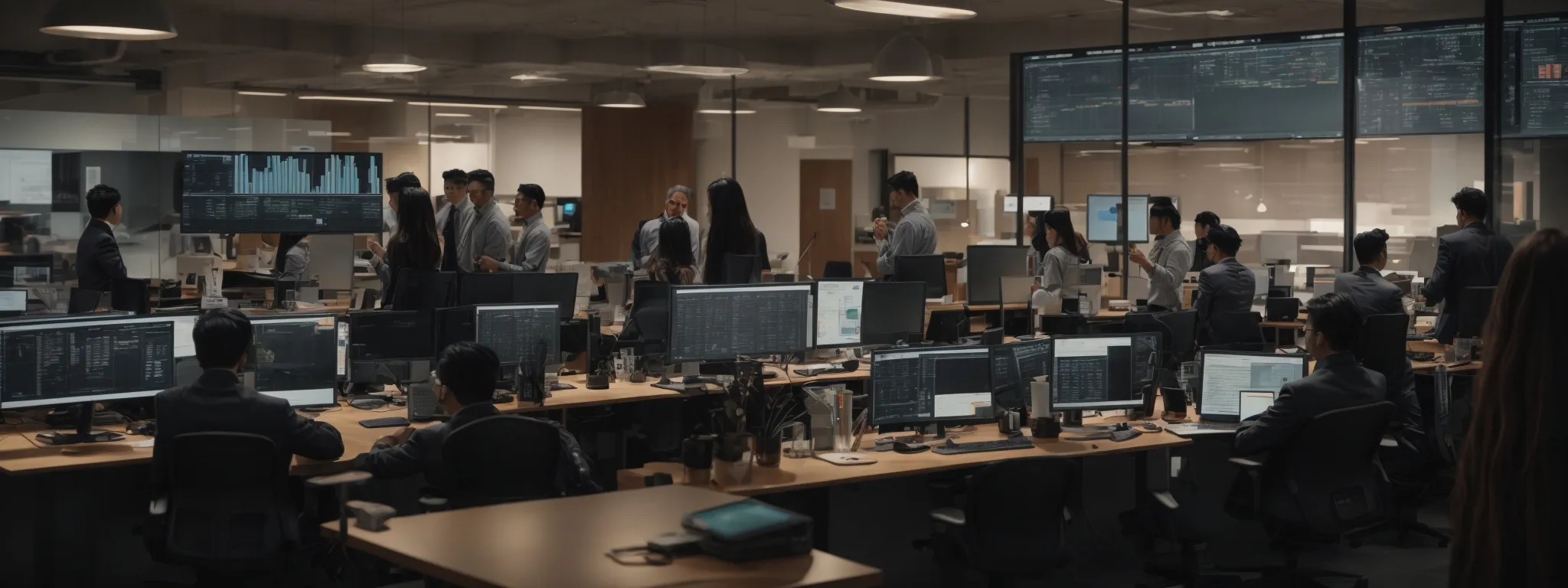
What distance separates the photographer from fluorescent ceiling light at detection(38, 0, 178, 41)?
27.0ft

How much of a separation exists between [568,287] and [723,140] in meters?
7.23

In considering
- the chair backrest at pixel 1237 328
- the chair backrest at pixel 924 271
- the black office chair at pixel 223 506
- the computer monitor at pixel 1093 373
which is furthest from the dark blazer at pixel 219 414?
the chair backrest at pixel 1237 328

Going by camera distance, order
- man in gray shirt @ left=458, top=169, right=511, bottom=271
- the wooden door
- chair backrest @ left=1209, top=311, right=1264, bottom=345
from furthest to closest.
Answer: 1. the wooden door
2. man in gray shirt @ left=458, top=169, right=511, bottom=271
3. chair backrest @ left=1209, top=311, right=1264, bottom=345

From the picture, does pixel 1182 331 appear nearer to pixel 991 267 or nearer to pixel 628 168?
pixel 991 267

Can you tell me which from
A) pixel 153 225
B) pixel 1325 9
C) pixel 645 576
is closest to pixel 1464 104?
pixel 1325 9

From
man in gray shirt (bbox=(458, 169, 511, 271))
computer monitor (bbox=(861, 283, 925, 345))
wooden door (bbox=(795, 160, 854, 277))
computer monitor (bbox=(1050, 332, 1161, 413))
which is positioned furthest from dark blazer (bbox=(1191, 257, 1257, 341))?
wooden door (bbox=(795, 160, 854, 277))

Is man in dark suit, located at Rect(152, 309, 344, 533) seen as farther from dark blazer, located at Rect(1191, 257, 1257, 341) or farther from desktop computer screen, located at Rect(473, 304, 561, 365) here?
dark blazer, located at Rect(1191, 257, 1257, 341)

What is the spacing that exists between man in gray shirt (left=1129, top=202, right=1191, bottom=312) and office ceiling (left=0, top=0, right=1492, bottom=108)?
186 centimetres

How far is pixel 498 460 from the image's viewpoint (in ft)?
15.1

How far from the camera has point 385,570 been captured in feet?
16.2

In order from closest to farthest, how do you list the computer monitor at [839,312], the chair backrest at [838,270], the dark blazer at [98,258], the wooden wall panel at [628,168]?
1. the computer monitor at [839,312]
2. the dark blazer at [98,258]
3. the chair backrest at [838,270]
4. the wooden wall panel at [628,168]

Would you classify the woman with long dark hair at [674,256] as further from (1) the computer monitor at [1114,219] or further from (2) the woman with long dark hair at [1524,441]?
(2) the woman with long dark hair at [1524,441]

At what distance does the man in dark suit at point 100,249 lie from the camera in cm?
837

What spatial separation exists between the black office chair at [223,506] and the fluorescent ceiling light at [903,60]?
6.75 metres
